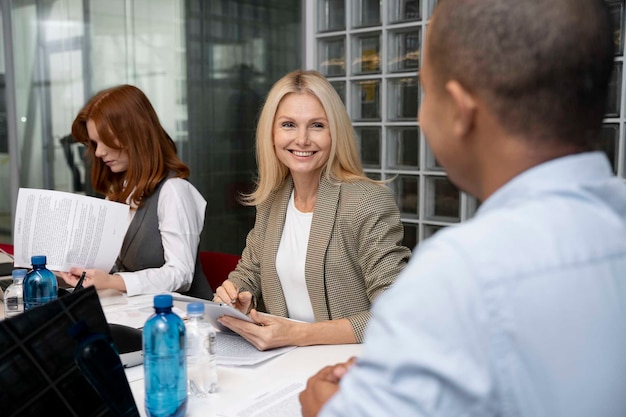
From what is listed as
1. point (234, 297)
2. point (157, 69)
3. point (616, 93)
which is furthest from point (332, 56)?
point (234, 297)

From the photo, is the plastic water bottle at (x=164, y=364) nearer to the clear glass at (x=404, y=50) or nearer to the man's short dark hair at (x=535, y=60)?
the man's short dark hair at (x=535, y=60)

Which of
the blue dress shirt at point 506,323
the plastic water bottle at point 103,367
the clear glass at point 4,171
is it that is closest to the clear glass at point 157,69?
the clear glass at point 4,171

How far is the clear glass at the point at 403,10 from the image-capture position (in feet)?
11.1

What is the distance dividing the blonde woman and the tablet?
0.13 meters

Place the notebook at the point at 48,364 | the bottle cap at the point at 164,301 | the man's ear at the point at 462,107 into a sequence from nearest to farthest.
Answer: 1. the man's ear at the point at 462,107
2. the notebook at the point at 48,364
3. the bottle cap at the point at 164,301

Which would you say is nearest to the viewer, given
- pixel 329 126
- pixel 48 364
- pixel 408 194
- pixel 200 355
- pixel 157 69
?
pixel 48 364

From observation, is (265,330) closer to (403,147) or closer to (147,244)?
(147,244)

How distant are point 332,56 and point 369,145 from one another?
1.95ft

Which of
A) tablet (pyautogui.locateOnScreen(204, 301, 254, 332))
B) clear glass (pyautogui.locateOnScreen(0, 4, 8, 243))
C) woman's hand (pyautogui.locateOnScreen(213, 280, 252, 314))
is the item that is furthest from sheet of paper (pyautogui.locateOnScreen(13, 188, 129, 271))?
clear glass (pyautogui.locateOnScreen(0, 4, 8, 243))

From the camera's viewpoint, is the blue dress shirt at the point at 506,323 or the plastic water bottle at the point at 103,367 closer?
the blue dress shirt at the point at 506,323

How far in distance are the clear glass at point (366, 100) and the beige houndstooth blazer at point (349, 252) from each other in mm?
1718

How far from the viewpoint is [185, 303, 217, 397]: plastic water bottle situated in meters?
1.29

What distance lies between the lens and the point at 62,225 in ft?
6.33

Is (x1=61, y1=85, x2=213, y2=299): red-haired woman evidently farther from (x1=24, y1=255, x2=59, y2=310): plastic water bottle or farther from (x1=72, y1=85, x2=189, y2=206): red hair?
(x1=24, y1=255, x2=59, y2=310): plastic water bottle
